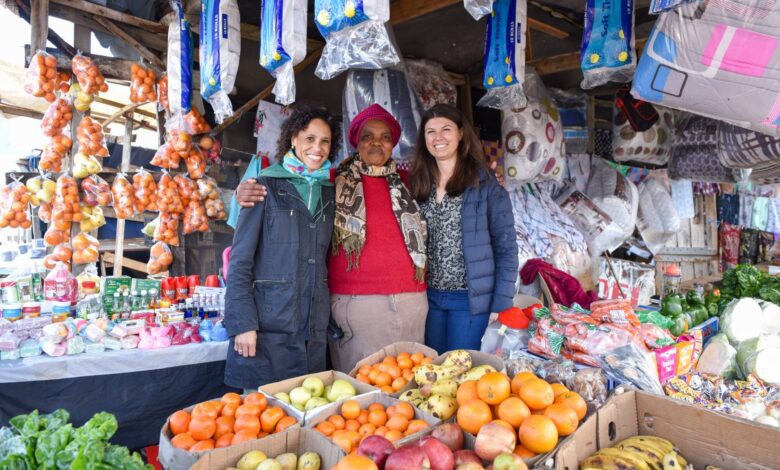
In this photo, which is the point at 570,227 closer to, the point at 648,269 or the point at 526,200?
the point at 526,200

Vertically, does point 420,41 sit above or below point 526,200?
above

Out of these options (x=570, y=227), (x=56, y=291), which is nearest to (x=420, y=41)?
(x=570, y=227)

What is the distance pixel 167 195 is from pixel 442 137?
2231mm

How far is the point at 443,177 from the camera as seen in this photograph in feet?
7.78

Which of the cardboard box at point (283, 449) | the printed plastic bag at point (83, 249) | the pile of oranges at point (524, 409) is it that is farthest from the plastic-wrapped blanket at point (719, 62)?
the printed plastic bag at point (83, 249)

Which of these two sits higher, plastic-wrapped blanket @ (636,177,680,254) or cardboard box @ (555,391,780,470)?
plastic-wrapped blanket @ (636,177,680,254)

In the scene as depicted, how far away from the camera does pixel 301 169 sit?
81.6 inches

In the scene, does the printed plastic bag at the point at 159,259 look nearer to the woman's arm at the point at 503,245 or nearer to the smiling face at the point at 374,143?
the smiling face at the point at 374,143

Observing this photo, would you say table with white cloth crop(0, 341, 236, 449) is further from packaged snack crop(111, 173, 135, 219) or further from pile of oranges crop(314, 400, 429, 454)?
pile of oranges crop(314, 400, 429, 454)

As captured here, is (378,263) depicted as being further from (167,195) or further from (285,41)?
(167,195)

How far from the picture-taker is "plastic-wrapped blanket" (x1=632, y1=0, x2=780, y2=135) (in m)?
1.57

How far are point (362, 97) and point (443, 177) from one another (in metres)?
1.08

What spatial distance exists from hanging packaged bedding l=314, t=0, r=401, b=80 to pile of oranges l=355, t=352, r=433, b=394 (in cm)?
108

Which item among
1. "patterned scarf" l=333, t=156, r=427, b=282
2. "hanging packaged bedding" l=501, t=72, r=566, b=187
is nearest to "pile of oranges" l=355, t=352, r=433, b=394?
"patterned scarf" l=333, t=156, r=427, b=282
